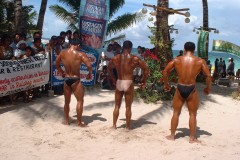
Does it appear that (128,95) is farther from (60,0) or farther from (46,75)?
(60,0)

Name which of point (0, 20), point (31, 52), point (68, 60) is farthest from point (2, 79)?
point (0, 20)

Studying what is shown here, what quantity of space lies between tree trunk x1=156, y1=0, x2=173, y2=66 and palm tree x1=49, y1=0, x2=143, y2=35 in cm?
709

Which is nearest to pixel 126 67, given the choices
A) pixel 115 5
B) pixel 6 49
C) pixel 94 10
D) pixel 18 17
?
pixel 6 49

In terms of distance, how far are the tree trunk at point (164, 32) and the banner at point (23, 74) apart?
3369 millimetres

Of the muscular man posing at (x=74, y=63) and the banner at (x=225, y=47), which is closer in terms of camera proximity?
the muscular man posing at (x=74, y=63)

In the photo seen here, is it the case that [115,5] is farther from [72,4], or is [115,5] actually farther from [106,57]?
[106,57]

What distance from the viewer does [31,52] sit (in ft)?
28.7

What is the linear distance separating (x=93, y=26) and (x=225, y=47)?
21.4 ft

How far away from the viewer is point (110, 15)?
58.6ft

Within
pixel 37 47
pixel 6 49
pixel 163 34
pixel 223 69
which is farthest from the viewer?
pixel 223 69

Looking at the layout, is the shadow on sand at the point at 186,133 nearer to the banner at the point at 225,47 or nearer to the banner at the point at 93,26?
the banner at the point at 93,26

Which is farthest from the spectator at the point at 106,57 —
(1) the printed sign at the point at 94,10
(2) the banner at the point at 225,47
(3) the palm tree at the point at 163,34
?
(2) the banner at the point at 225,47

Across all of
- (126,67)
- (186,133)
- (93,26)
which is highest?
(93,26)

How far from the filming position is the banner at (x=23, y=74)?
7.82 m
